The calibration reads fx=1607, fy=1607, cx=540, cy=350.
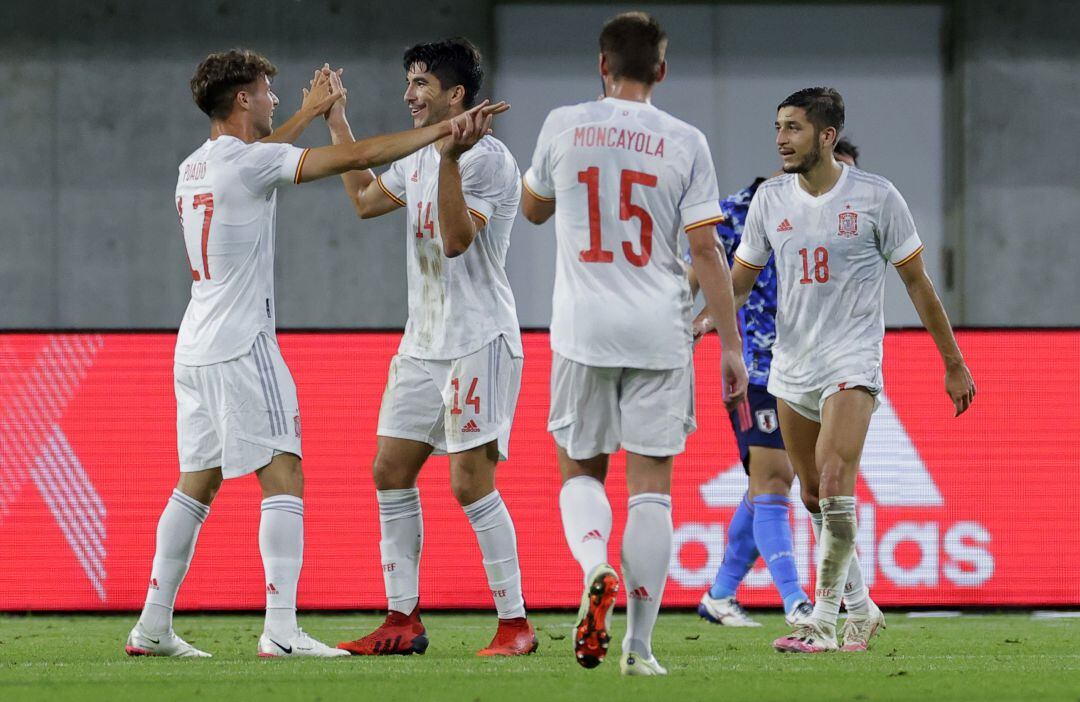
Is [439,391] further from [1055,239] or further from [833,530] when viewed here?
[1055,239]

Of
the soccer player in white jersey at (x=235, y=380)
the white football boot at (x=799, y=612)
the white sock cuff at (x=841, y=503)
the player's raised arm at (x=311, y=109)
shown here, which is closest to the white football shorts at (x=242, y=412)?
the soccer player in white jersey at (x=235, y=380)

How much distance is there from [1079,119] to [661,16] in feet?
12.4

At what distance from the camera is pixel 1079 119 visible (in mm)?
14078

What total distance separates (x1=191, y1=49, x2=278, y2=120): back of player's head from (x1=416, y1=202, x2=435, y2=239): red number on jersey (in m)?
0.79

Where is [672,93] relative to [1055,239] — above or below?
above

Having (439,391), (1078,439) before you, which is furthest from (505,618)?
(1078,439)

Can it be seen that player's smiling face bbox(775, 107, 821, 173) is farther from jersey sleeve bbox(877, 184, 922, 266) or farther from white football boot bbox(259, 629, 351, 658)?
white football boot bbox(259, 629, 351, 658)

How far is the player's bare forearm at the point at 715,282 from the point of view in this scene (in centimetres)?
522

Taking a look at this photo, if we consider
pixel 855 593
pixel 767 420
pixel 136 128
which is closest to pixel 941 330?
pixel 855 593

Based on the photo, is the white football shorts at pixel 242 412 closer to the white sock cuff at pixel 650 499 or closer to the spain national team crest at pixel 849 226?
the white sock cuff at pixel 650 499

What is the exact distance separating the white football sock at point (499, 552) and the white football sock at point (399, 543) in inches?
9.2

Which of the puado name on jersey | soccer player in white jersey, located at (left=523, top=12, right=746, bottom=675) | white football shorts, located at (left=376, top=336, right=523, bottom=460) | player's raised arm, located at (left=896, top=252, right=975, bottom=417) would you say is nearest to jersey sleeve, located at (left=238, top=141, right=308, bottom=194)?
white football shorts, located at (left=376, top=336, right=523, bottom=460)

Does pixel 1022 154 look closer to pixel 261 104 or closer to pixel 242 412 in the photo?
pixel 261 104

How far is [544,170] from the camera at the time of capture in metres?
5.30
